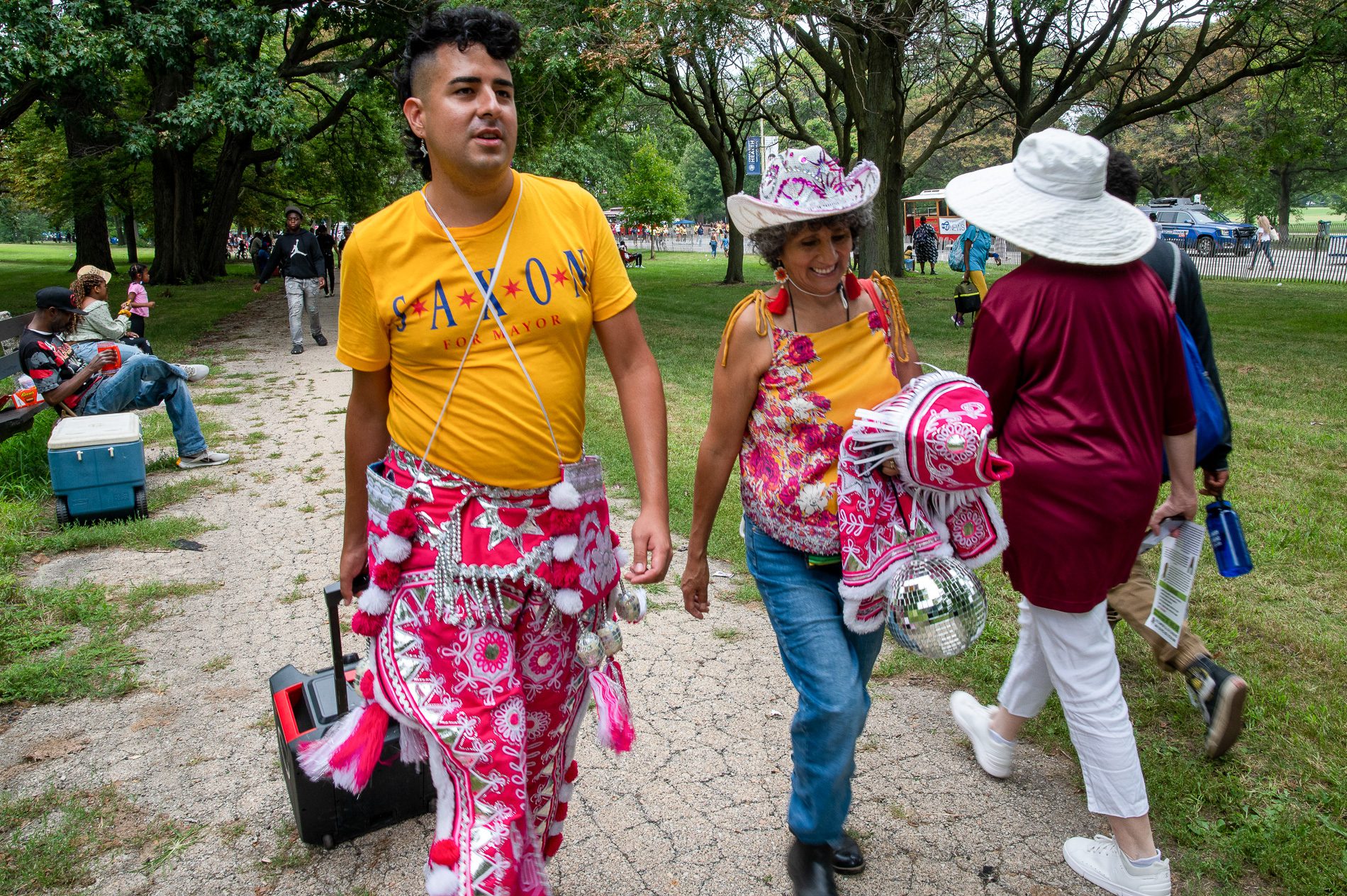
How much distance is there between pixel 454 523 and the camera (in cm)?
210

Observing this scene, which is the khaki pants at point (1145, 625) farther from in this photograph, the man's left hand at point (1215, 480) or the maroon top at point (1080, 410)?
the maroon top at point (1080, 410)

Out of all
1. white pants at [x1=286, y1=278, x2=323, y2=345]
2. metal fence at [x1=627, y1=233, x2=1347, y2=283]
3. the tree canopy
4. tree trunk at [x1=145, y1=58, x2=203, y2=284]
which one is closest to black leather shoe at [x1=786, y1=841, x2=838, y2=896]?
the tree canopy

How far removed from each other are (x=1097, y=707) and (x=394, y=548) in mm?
1877

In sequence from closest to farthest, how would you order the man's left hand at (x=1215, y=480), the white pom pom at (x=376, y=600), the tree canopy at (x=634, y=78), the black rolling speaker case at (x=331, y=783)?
1. the white pom pom at (x=376, y=600)
2. the black rolling speaker case at (x=331, y=783)
3. the man's left hand at (x=1215, y=480)
4. the tree canopy at (x=634, y=78)

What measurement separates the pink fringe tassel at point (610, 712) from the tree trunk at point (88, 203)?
22.6 metres

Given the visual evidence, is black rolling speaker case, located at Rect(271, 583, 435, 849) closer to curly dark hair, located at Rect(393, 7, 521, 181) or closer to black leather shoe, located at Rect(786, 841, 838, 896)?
black leather shoe, located at Rect(786, 841, 838, 896)

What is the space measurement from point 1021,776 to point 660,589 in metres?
2.18

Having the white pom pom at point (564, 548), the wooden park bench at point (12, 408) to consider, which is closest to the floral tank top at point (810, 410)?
the white pom pom at point (564, 548)

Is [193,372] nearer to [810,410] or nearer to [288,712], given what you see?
[288,712]

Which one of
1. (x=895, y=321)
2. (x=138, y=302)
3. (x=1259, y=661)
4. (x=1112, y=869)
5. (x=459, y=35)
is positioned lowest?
(x=1112, y=869)

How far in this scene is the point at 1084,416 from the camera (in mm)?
2480

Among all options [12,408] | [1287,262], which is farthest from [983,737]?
[1287,262]

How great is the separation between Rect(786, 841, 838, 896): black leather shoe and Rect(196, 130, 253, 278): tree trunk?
24508 millimetres

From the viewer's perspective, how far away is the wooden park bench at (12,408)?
6.66m
